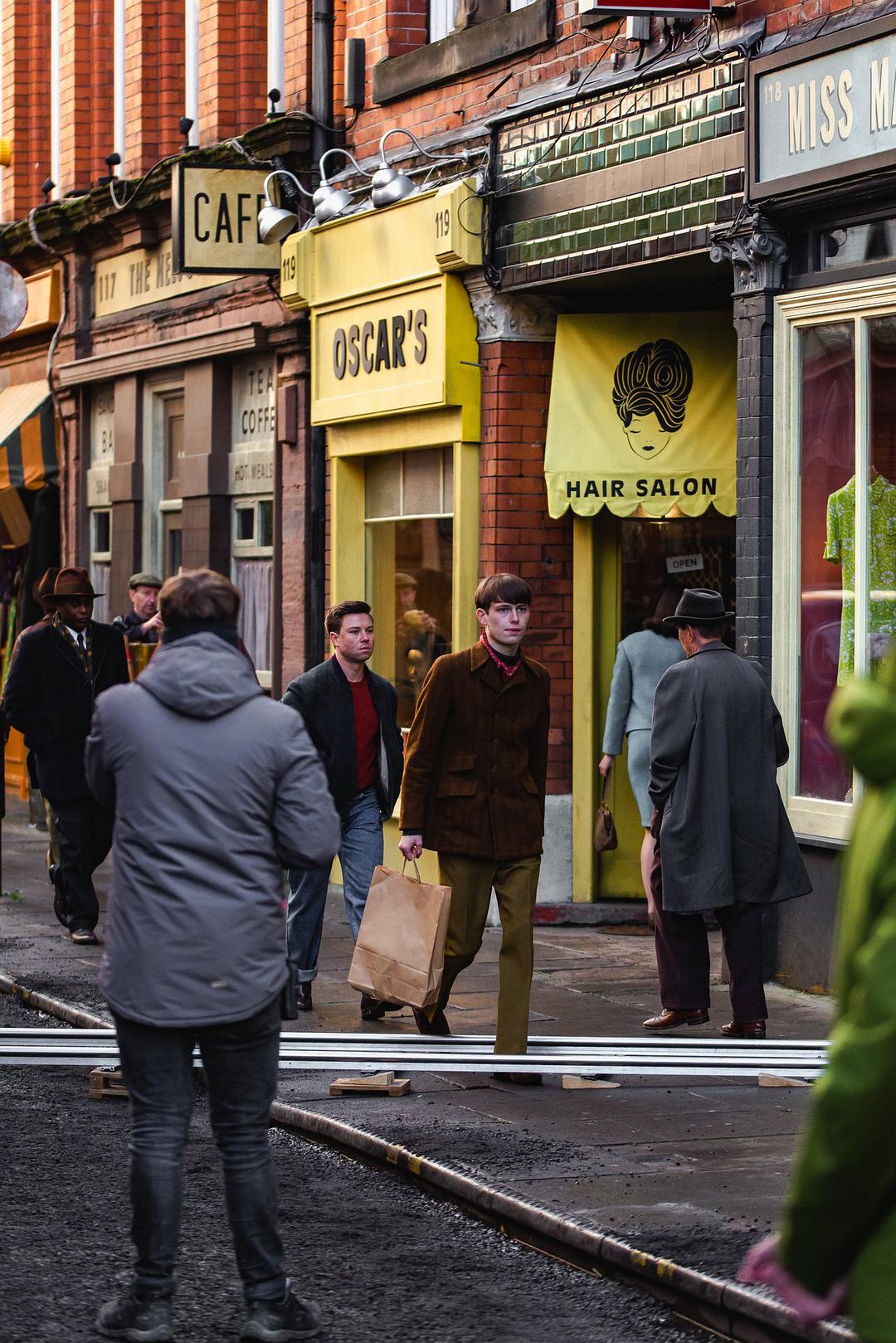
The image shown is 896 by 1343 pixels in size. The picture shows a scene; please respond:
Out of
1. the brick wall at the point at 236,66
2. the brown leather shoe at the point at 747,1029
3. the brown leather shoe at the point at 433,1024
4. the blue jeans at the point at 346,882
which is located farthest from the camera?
the brick wall at the point at 236,66

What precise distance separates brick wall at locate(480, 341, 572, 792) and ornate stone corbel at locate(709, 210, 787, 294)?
2.62 m

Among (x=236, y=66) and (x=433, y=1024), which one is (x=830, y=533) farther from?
(x=236, y=66)

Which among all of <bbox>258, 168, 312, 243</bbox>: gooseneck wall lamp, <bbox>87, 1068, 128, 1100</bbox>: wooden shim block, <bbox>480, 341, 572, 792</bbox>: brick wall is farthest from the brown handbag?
<bbox>258, 168, 312, 243</bbox>: gooseneck wall lamp

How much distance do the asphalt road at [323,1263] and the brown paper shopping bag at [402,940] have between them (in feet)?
2.58

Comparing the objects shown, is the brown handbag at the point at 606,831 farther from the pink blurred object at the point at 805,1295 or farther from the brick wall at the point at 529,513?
the pink blurred object at the point at 805,1295

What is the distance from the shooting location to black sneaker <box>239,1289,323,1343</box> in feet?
17.1

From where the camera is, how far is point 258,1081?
204 inches

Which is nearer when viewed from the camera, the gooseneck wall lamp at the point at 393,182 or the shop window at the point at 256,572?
the gooseneck wall lamp at the point at 393,182

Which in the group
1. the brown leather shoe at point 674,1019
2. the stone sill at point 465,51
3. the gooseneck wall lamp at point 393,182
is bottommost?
the brown leather shoe at point 674,1019

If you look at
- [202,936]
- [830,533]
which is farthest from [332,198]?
[202,936]

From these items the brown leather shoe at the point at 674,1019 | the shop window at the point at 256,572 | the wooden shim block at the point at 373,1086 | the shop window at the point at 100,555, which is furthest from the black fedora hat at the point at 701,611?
the shop window at the point at 100,555

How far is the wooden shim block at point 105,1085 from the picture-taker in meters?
8.31

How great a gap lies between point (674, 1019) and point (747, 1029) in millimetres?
397

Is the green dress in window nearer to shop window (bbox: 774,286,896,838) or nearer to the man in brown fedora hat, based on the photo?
shop window (bbox: 774,286,896,838)
